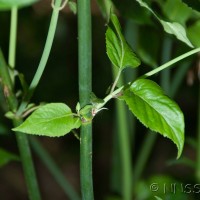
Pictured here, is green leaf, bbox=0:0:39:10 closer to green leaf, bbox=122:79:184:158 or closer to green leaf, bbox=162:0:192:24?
green leaf, bbox=122:79:184:158

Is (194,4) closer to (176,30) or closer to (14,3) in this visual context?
(176,30)

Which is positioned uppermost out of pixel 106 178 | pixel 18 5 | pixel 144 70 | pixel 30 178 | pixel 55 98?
pixel 18 5

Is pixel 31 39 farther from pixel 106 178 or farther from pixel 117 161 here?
pixel 117 161

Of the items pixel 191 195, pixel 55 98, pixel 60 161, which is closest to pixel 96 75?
pixel 55 98

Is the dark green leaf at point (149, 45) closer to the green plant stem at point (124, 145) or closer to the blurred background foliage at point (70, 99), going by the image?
the green plant stem at point (124, 145)

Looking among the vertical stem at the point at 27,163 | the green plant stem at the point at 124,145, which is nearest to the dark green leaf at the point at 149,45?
the green plant stem at the point at 124,145

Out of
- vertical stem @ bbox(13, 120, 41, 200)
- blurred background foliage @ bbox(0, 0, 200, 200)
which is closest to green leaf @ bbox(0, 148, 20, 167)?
vertical stem @ bbox(13, 120, 41, 200)

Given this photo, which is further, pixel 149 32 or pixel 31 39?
pixel 31 39
